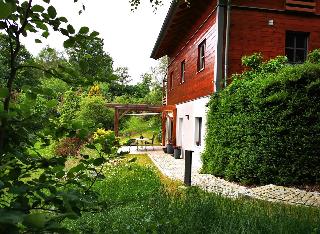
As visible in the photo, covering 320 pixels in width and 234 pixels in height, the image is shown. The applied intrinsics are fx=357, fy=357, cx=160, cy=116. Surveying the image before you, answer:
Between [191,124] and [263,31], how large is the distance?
549 centimetres

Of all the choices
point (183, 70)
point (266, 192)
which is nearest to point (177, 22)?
point (183, 70)

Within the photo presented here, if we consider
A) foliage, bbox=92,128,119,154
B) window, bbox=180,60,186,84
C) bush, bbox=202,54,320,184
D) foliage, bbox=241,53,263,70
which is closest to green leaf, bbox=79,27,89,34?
foliage, bbox=92,128,119,154

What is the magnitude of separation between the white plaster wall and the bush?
11.6ft

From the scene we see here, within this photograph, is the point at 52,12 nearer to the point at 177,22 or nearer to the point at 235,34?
the point at 235,34

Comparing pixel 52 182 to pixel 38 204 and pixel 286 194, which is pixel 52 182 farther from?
pixel 286 194

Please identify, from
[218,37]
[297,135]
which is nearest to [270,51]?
[218,37]

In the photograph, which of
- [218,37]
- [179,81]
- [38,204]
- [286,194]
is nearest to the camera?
[38,204]

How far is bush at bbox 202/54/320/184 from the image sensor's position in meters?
8.95

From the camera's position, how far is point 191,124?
53.0ft

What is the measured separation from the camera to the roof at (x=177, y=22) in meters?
13.6

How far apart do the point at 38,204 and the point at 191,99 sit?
1447 cm

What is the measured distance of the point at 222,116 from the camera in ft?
35.9

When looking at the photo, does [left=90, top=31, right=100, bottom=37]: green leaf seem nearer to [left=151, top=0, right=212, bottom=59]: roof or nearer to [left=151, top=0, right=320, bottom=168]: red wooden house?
[left=151, top=0, right=320, bottom=168]: red wooden house

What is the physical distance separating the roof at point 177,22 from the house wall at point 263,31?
1780 millimetres
